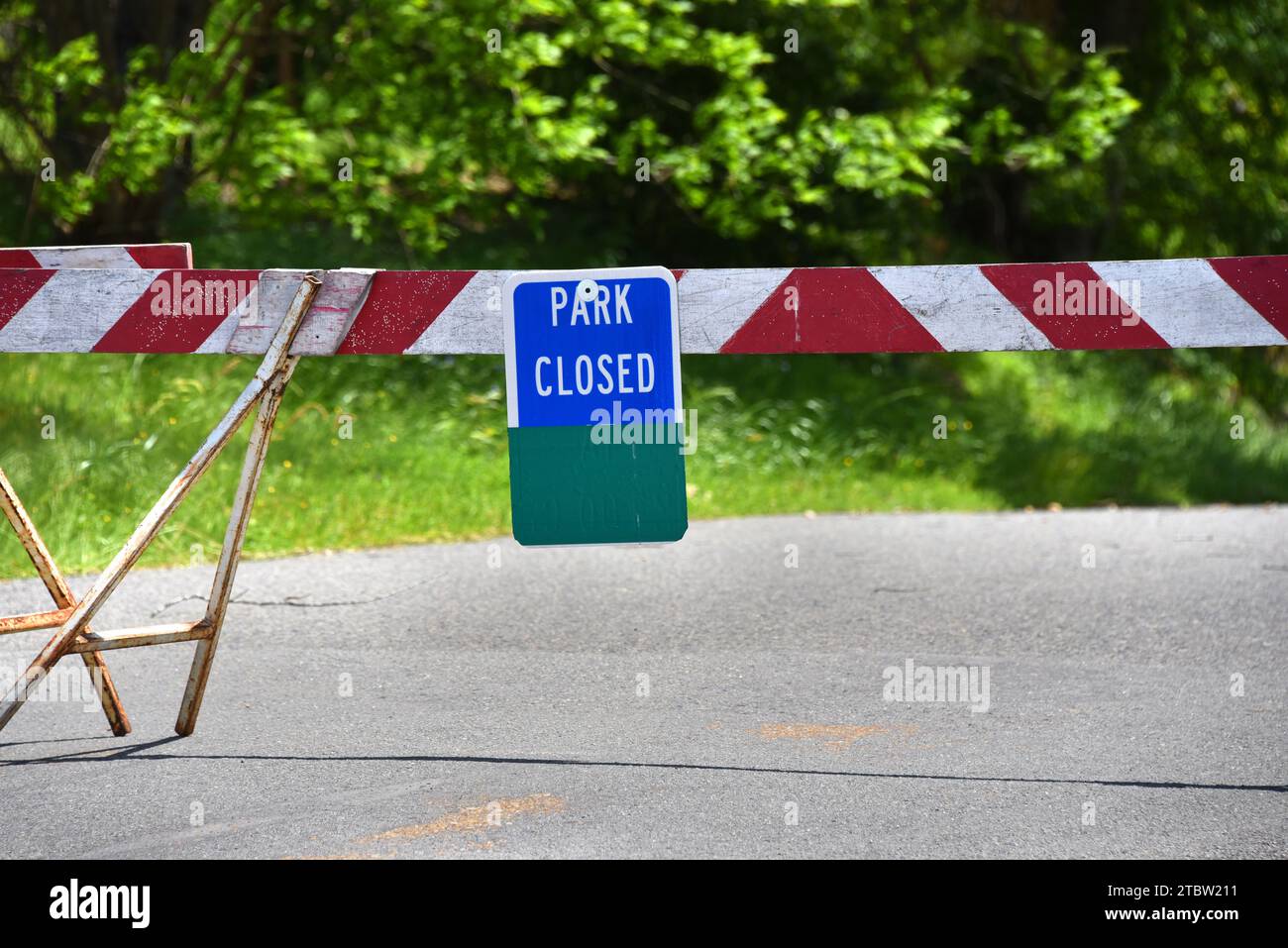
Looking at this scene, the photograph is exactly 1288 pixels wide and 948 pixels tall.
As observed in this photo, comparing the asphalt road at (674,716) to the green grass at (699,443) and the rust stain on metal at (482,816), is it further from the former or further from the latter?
the green grass at (699,443)

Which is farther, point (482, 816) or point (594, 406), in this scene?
point (594, 406)

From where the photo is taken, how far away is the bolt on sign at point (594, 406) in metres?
4.77

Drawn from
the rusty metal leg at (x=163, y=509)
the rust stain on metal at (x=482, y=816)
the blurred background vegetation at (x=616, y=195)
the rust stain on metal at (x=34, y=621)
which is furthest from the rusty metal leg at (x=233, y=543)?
the blurred background vegetation at (x=616, y=195)

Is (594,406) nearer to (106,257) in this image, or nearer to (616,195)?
(106,257)

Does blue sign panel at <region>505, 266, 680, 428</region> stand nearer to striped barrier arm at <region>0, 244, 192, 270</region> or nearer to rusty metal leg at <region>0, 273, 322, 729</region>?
rusty metal leg at <region>0, 273, 322, 729</region>

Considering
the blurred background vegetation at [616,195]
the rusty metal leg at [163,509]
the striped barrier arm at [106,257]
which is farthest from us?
the blurred background vegetation at [616,195]

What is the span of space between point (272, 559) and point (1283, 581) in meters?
5.45

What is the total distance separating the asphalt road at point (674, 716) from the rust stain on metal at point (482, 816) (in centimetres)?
1

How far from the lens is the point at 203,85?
11773 millimetres

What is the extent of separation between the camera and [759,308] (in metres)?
4.71

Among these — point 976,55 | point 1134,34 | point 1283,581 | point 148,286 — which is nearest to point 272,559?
point 148,286

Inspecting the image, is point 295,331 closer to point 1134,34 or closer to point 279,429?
point 279,429

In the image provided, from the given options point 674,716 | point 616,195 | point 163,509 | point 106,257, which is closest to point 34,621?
point 163,509

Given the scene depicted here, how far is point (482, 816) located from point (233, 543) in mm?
1331
